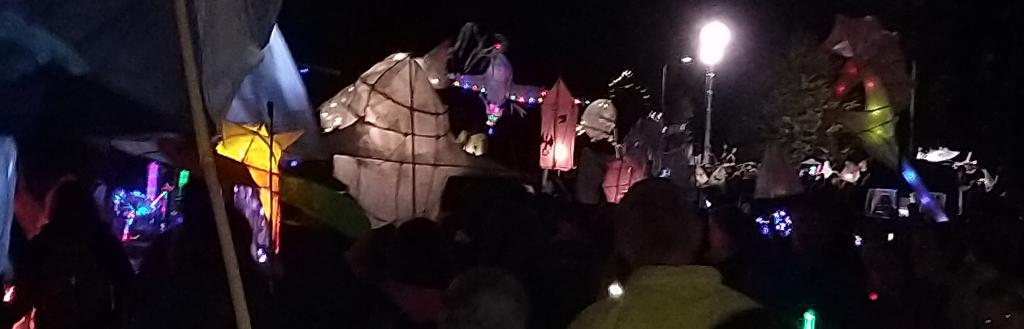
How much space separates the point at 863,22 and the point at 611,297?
1085cm

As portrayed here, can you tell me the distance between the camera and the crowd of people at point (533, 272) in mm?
4215

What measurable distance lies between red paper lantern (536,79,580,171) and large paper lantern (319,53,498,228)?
831cm

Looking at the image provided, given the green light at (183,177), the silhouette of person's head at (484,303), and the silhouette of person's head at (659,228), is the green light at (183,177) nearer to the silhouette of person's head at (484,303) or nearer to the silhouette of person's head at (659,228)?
the silhouette of person's head at (484,303)

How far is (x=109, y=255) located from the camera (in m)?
5.74

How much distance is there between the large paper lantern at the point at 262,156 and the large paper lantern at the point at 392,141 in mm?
1775

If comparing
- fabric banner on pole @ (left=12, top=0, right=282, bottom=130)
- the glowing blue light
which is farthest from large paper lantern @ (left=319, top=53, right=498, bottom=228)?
fabric banner on pole @ (left=12, top=0, right=282, bottom=130)

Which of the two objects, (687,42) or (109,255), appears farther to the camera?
(687,42)

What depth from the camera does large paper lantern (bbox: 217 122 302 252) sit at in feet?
28.4

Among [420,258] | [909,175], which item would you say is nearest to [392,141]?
[420,258]

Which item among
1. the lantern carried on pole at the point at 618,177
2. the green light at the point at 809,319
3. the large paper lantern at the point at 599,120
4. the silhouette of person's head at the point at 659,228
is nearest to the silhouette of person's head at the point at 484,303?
the silhouette of person's head at the point at 659,228

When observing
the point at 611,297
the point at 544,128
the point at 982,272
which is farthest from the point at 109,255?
the point at 544,128

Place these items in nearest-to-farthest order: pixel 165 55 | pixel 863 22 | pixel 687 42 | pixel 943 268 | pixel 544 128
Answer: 1. pixel 165 55
2. pixel 943 268
3. pixel 863 22
4. pixel 544 128
5. pixel 687 42

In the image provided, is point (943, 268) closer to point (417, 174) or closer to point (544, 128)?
point (417, 174)

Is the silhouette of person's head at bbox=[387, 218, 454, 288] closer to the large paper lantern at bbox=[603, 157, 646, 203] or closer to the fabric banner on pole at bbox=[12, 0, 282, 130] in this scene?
the fabric banner on pole at bbox=[12, 0, 282, 130]
